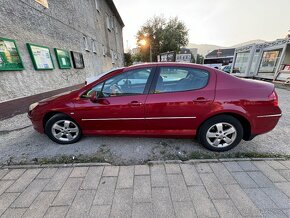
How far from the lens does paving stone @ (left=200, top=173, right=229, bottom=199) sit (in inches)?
73.4

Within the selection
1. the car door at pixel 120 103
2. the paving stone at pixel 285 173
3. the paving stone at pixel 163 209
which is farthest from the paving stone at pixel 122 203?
the paving stone at pixel 285 173

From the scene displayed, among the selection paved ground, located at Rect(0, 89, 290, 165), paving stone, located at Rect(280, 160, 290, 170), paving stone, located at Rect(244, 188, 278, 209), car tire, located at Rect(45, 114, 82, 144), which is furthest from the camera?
car tire, located at Rect(45, 114, 82, 144)

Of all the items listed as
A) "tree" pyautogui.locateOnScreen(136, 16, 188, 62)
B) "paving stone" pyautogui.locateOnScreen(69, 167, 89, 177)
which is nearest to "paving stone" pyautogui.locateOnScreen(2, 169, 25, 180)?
"paving stone" pyautogui.locateOnScreen(69, 167, 89, 177)

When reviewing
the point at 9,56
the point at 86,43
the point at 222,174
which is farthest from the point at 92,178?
the point at 86,43

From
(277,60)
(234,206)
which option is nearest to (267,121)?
(234,206)

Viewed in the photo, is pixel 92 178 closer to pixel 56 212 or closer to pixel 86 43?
pixel 56 212

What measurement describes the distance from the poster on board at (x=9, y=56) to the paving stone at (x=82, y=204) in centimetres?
472

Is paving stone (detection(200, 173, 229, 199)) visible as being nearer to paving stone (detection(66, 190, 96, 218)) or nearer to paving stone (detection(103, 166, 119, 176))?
paving stone (detection(103, 166, 119, 176))

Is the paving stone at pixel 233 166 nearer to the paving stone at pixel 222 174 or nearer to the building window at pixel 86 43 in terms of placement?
the paving stone at pixel 222 174

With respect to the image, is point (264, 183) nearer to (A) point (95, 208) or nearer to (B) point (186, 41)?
(A) point (95, 208)

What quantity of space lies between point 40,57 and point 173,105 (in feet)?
19.7

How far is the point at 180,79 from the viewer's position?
8.66ft

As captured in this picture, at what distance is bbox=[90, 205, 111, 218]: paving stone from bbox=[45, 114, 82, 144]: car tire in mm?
1668

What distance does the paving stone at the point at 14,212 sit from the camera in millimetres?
1681
